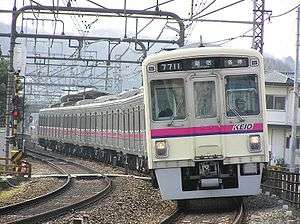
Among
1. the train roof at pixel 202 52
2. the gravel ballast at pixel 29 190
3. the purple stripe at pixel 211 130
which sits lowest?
the gravel ballast at pixel 29 190

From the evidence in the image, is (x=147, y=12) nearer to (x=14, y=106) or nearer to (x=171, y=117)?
(x=14, y=106)

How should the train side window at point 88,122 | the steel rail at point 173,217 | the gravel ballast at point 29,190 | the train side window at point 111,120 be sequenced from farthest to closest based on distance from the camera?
the train side window at point 88,122 → the train side window at point 111,120 → the gravel ballast at point 29,190 → the steel rail at point 173,217

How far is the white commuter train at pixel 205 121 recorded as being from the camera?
36.3 feet

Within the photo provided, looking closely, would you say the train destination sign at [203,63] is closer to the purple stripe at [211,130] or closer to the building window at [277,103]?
the purple stripe at [211,130]

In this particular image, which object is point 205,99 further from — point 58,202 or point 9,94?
point 9,94

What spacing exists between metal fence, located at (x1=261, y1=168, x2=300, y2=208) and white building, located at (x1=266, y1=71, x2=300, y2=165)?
23.6m

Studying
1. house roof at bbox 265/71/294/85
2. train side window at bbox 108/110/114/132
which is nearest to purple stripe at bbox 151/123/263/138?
train side window at bbox 108/110/114/132

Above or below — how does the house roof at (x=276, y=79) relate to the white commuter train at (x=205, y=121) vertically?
above

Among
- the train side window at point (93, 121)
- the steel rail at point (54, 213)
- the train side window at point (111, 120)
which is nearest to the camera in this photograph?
the steel rail at point (54, 213)

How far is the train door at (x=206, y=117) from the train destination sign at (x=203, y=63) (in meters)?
0.19

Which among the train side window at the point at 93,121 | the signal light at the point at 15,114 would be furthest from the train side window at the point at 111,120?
the signal light at the point at 15,114

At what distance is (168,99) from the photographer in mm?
11312

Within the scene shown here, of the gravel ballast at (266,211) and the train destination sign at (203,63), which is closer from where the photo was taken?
the gravel ballast at (266,211)

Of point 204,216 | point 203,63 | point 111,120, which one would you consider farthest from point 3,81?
point 204,216
